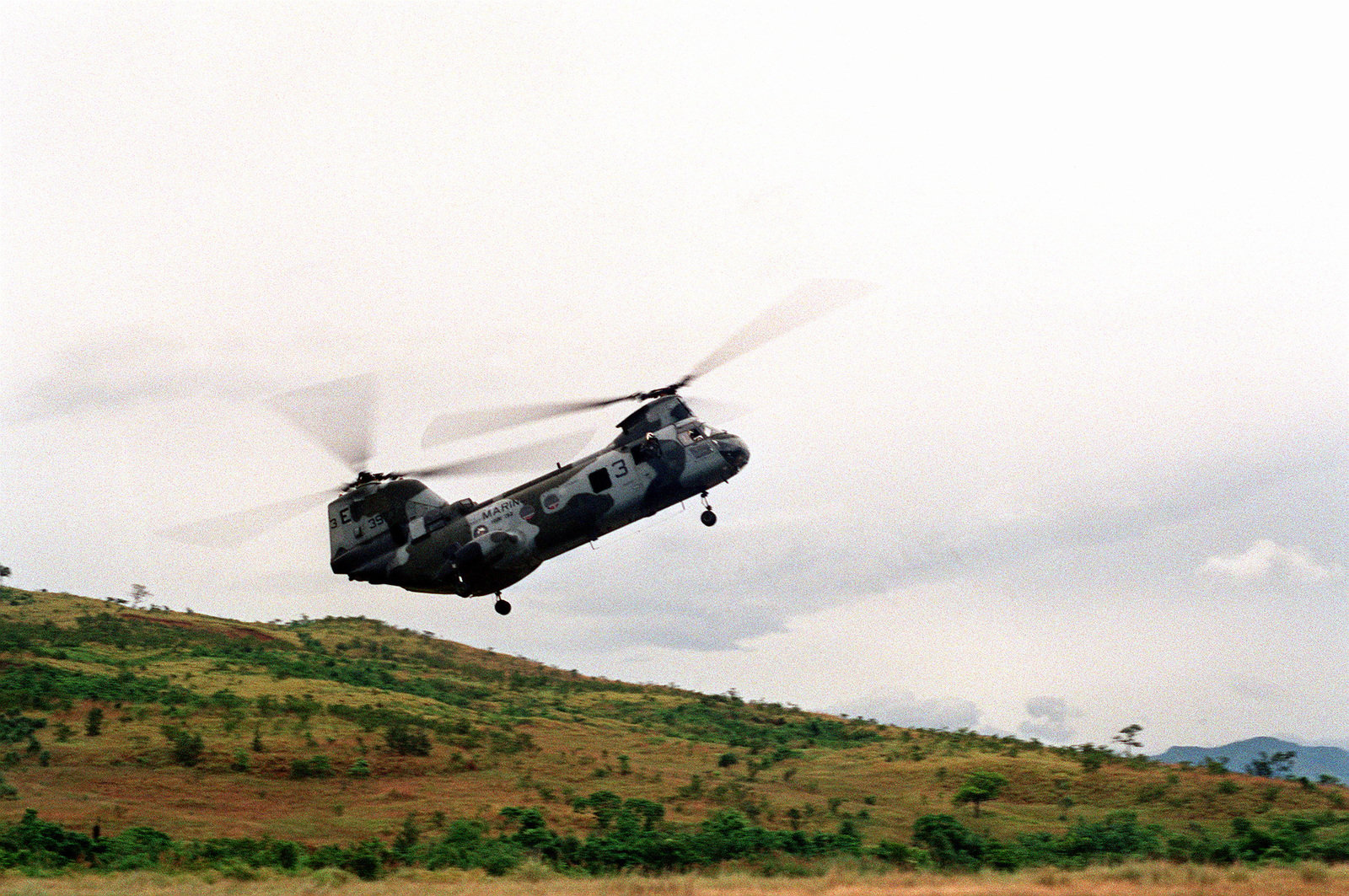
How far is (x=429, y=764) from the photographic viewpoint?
1818 inches

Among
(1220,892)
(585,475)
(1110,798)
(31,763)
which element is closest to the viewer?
(1220,892)

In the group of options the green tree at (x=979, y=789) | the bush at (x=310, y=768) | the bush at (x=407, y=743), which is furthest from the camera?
the bush at (x=407, y=743)

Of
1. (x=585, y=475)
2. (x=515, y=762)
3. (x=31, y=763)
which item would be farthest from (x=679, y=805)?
(x=31, y=763)

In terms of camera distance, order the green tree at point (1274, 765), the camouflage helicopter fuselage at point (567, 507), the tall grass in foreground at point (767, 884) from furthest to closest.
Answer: the green tree at point (1274, 765)
the camouflage helicopter fuselage at point (567, 507)
the tall grass in foreground at point (767, 884)

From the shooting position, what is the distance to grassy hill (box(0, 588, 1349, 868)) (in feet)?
129

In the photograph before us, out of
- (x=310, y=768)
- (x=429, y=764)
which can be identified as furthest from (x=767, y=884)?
(x=310, y=768)

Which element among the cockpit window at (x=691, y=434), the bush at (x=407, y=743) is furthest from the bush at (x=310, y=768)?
the cockpit window at (x=691, y=434)

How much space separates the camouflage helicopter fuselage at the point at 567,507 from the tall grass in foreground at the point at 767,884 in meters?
7.67

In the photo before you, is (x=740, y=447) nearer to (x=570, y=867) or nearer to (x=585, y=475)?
(x=585, y=475)

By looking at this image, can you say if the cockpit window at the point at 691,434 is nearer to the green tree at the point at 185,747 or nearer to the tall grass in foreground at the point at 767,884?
the tall grass in foreground at the point at 767,884

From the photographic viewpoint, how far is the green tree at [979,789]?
4366 cm

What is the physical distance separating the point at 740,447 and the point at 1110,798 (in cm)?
2408

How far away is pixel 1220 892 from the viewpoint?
77.7 feet

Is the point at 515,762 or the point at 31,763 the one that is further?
the point at 515,762
